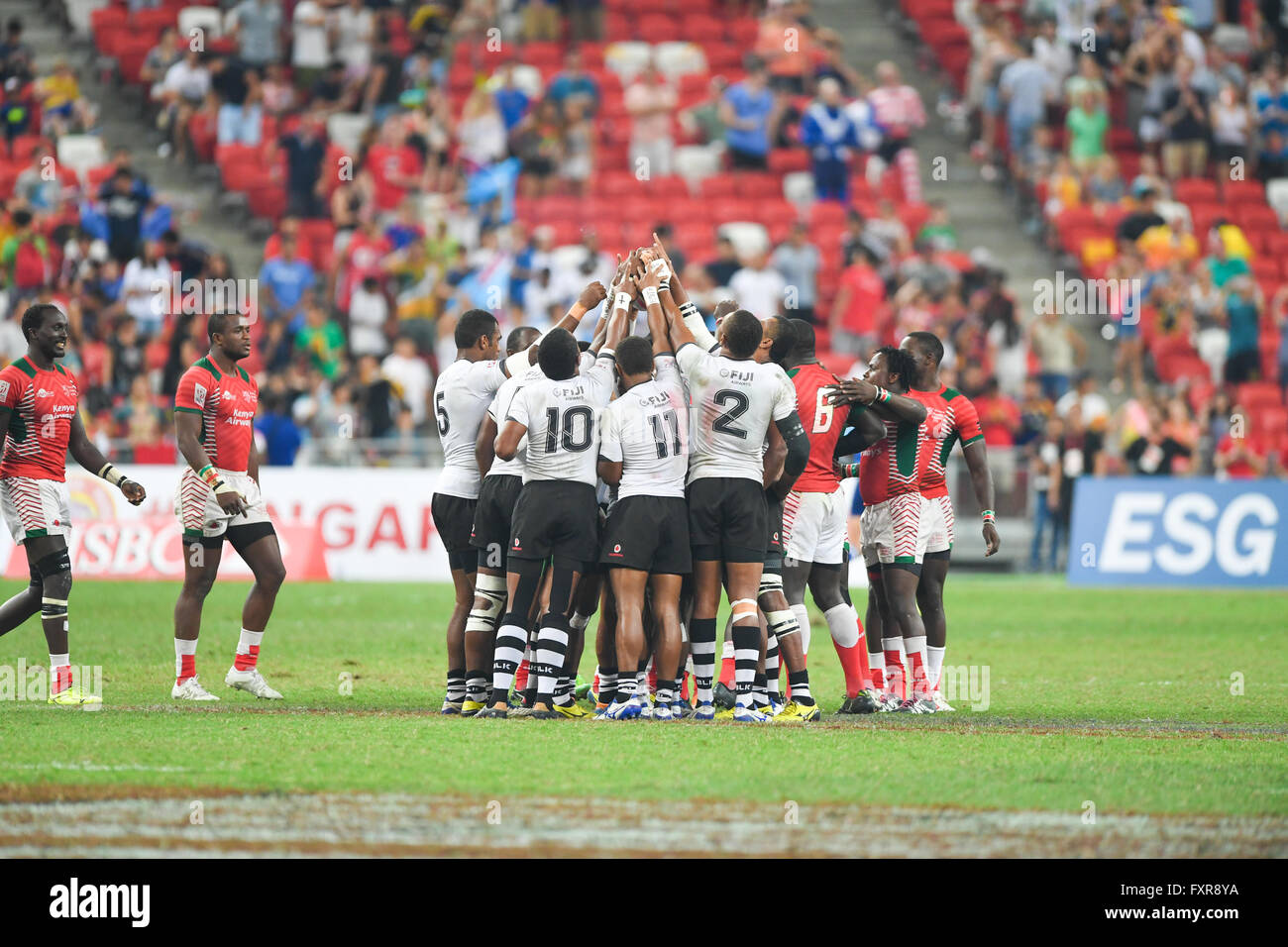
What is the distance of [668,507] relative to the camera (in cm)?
1097

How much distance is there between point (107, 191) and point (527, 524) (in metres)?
17.5

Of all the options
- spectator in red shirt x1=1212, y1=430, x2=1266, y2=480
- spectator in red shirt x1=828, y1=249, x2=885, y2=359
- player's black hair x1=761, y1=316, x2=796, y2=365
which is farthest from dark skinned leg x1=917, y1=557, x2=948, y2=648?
spectator in red shirt x1=828, y1=249, x2=885, y2=359

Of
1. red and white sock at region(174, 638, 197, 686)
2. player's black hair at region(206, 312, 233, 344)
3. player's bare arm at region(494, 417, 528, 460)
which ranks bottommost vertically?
red and white sock at region(174, 638, 197, 686)

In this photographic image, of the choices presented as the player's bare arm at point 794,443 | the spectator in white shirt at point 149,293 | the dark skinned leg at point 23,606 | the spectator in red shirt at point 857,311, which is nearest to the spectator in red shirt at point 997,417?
the spectator in red shirt at point 857,311

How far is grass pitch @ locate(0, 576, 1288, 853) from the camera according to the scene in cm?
846

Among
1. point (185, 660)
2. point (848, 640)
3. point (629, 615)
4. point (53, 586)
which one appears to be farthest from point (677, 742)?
point (53, 586)

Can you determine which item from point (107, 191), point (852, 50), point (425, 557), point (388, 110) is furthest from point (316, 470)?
point (852, 50)

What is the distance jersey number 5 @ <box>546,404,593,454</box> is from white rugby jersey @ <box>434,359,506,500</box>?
823 millimetres

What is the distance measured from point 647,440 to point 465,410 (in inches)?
54.9

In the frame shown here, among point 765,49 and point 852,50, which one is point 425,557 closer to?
point 765,49

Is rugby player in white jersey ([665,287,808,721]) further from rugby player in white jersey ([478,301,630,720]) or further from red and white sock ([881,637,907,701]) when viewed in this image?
red and white sock ([881,637,907,701])

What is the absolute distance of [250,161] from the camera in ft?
94.7

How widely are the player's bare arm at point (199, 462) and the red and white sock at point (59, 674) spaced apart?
4.90ft

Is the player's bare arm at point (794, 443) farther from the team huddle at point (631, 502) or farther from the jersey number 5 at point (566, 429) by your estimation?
the jersey number 5 at point (566, 429)
